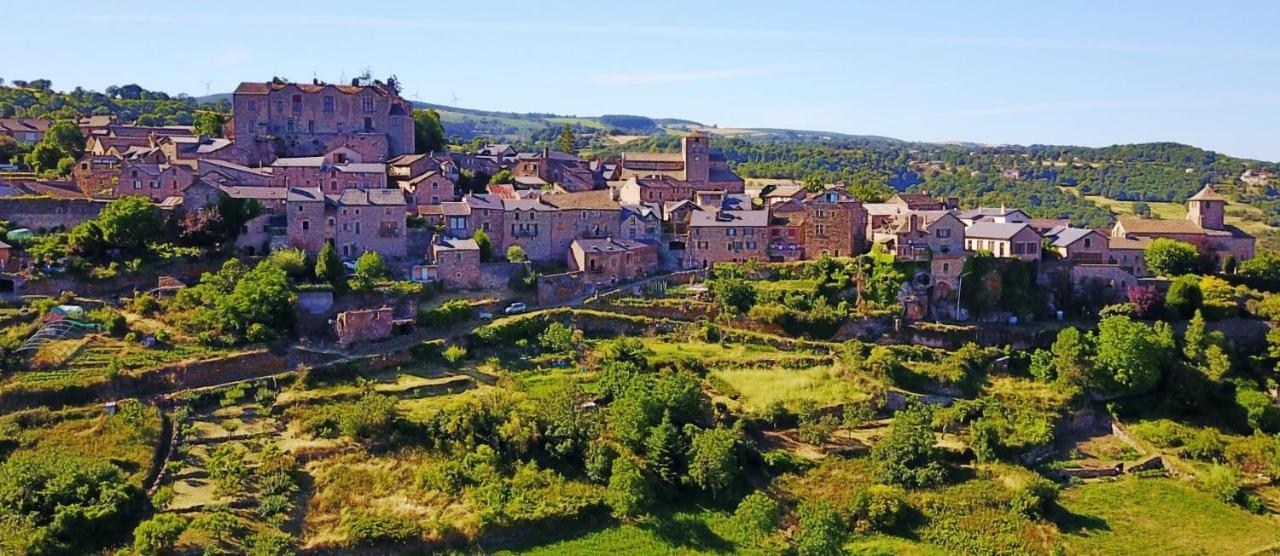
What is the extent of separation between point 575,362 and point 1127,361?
21333mm

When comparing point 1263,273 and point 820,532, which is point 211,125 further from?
point 1263,273

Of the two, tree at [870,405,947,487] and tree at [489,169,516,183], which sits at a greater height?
tree at [489,169,516,183]

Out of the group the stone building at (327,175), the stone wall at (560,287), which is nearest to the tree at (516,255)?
the stone wall at (560,287)

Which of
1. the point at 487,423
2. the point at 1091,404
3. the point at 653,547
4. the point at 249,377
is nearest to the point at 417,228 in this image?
the point at 249,377

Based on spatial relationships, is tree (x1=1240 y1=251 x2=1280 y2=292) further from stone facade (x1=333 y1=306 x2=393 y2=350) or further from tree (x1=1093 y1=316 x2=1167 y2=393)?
stone facade (x1=333 y1=306 x2=393 y2=350)

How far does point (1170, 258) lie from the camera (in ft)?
Answer: 163

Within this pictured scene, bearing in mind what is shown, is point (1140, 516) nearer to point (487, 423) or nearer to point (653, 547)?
point (653, 547)

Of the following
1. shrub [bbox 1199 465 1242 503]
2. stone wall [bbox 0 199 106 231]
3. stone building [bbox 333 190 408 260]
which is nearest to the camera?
shrub [bbox 1199 465 1242 503]

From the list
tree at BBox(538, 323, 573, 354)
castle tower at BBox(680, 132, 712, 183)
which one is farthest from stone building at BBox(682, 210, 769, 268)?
castle tower at BBox(680, 132, 712, 183)

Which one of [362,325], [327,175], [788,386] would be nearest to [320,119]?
[327,175]

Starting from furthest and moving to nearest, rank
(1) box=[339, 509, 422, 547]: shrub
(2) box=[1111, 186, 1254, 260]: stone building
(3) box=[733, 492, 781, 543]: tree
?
(2) box=[1111, 186, 1254, 260]: stone building, (3) box=[733, 492, 781, 543]: tree, (1) box=[339, 509, 422, 547]: shrub

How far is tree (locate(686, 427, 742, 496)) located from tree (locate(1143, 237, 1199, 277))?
26.5m

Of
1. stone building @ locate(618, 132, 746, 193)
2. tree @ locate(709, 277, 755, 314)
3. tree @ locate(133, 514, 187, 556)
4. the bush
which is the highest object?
stone building @ locate(618, 132, 746, 193)

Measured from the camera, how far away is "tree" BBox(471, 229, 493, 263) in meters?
46.6
